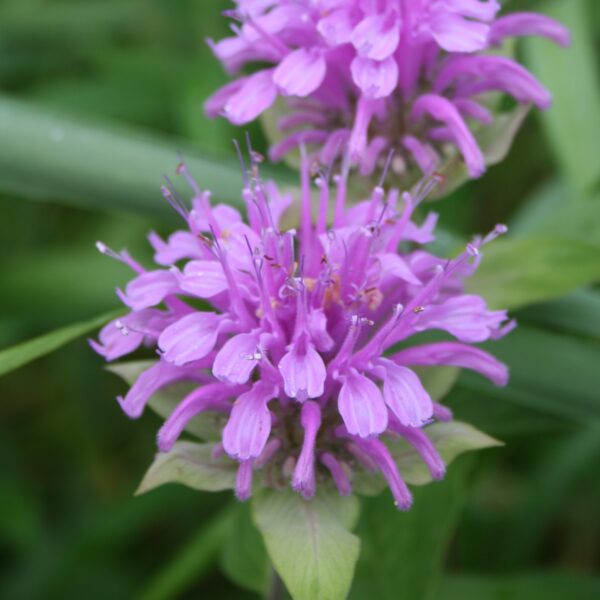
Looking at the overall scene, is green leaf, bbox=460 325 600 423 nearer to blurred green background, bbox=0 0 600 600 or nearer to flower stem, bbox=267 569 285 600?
blurred green background, bbox=0 0 600 600

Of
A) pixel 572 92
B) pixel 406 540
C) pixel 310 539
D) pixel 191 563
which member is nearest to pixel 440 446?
pixel 310 539

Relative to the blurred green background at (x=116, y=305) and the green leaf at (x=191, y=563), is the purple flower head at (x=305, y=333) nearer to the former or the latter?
the blurred green background at (x=116, y=305)

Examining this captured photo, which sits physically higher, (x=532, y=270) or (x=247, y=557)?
(x=532, y=270)

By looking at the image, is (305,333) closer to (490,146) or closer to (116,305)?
(490,146)

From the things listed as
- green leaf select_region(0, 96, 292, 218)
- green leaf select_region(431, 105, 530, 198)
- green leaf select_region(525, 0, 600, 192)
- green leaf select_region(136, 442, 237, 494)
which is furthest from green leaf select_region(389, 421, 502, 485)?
green leaf select_region(525, 0, 600, 192)

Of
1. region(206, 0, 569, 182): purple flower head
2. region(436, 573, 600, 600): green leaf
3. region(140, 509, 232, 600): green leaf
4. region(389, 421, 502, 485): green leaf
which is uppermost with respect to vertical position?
region(206, 0, 569, 182): purple flower head
